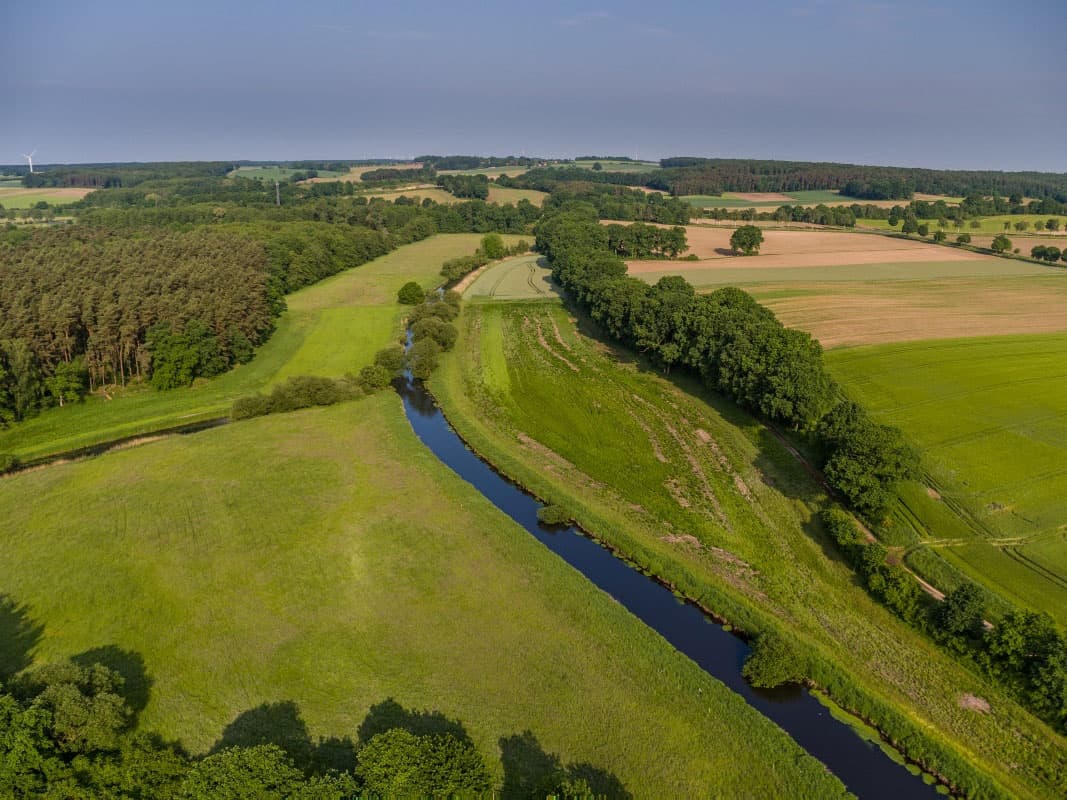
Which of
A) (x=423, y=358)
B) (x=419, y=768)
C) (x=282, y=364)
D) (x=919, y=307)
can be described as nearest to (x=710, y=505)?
(x=419, y=768)

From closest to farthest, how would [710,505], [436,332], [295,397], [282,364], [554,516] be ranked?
[554,516]
[710,505]
[295,397]
[282,364]
[436,332]

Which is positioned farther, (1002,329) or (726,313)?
(1002,329)

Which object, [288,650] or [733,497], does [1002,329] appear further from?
[288,650]

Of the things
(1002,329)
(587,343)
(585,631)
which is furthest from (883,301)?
(585,631)

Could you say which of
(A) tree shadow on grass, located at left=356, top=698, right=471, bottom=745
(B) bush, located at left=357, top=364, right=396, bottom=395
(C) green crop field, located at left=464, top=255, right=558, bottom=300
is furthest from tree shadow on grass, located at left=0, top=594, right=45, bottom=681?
(C) green crop field, located at left=464, top=255, right=558, bottom=300

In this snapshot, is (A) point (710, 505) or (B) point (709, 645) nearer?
(B) point (709, 645)

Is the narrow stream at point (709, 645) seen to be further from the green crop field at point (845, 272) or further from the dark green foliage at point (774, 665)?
the green crop field at point (845, 272)

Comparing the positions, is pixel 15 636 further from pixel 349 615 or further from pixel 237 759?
→ pixel 237 759
